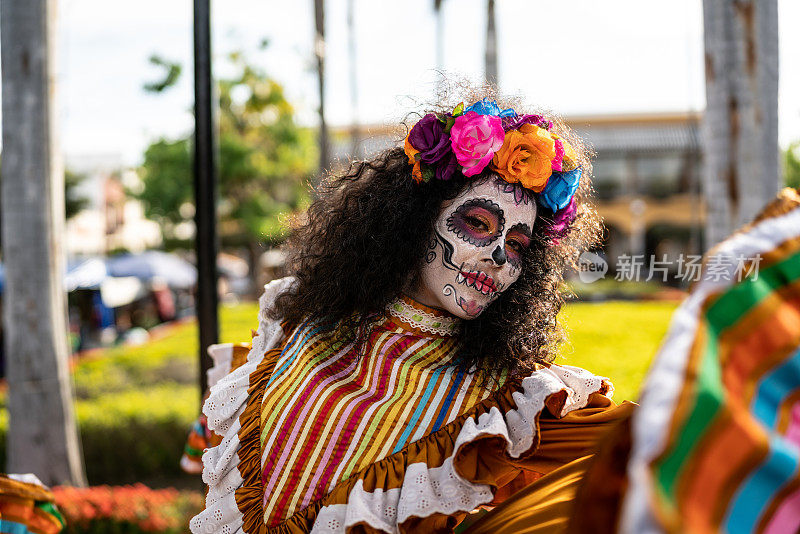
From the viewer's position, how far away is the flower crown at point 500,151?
73.7 inches

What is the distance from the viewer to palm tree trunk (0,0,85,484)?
13.2ft

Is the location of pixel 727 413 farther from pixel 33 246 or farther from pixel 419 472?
pixel 33 246

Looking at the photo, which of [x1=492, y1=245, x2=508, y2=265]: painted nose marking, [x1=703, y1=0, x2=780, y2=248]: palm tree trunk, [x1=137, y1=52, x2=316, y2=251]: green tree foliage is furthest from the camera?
[x1=137, y1=52, x2=316, y2=251]: green tree foliage

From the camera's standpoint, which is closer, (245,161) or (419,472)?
(419,472)

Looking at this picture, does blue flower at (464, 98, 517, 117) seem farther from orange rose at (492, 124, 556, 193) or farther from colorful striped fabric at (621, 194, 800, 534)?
colorful striped fabric at (621, 194, 800, 534)

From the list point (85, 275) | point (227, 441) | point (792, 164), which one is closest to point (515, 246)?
point (227, 441)

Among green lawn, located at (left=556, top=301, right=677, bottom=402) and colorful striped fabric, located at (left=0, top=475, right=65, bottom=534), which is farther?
green lawn, located at (left=556, top=301, right=677, bottom=402)

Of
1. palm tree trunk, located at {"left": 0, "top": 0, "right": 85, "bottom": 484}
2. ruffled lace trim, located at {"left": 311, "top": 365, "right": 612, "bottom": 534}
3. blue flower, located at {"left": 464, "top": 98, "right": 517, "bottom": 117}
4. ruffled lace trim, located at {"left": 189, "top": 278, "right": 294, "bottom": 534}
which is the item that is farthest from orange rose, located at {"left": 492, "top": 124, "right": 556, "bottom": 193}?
palm tree trunk, located at {"left": 0, "top": 0, "right": 85, "bottom": 484}

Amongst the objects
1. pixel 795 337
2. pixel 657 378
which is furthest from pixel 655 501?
pixel 795 337

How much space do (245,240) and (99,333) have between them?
812 cm

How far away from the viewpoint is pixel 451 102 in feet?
6.97

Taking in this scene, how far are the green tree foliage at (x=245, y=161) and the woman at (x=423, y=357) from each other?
16.1m

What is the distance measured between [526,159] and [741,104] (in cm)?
190

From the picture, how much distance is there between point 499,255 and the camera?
1844 millimetres
